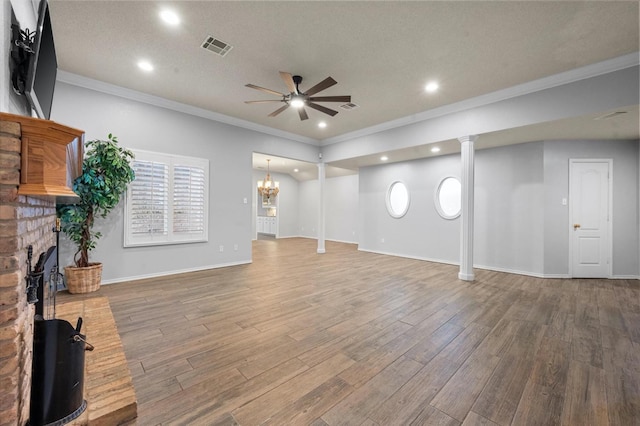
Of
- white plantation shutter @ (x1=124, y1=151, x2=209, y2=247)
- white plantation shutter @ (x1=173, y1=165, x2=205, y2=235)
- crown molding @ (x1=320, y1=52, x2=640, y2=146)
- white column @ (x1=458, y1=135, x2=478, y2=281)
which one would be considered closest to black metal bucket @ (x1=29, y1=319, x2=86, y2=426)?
white plantation shutter @ (x1=124, y1=151, x2=209, y2=247)

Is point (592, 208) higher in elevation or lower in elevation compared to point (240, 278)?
higher

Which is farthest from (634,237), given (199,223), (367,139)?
(199,223)

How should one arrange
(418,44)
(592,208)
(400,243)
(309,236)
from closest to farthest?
→ (418,44)
(592,208)
(400,243)
(309,236)

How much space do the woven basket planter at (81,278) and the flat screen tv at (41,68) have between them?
242cm

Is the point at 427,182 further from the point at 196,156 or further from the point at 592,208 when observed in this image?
the point at 196,156

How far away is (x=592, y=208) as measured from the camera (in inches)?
190

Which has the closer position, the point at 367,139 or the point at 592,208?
the point at 592,208

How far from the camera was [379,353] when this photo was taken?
2.21m

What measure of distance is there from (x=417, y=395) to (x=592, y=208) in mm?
5555

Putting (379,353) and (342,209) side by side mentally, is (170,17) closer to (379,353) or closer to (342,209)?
(379,353)

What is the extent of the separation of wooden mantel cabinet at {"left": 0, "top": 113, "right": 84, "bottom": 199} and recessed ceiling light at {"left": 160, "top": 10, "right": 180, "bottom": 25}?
2086 mm

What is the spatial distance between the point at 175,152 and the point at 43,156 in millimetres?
3957

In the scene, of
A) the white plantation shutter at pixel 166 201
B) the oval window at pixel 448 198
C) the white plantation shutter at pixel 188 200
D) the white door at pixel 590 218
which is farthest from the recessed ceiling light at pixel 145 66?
the white door at pixel 590 218

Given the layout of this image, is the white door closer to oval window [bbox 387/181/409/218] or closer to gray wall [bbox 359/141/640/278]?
gray wall [bbox 359/141/640/278]
